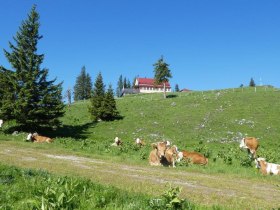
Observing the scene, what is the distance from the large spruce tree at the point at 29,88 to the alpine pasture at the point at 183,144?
7.61 ft

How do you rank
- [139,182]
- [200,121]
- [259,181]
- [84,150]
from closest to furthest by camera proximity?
[139,182] → [259,181] → [84,150] → [200,121]

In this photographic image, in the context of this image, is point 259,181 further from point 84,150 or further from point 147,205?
point 84,150

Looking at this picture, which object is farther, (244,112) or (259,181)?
(244,112)

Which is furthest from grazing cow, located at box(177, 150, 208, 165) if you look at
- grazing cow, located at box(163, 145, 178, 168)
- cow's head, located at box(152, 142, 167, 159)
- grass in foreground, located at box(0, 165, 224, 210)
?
grass in foreground, located at box(0, 165, 224, 210)

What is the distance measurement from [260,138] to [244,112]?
49.7ft

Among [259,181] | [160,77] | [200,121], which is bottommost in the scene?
[259,181]

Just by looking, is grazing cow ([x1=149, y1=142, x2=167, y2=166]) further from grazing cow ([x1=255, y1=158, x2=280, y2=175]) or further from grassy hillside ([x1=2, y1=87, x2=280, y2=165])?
grassy hillside ([x1=2, y1=87, x2=280, y2=165])

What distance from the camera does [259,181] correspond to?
16391 mm

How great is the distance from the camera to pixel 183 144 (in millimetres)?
38844

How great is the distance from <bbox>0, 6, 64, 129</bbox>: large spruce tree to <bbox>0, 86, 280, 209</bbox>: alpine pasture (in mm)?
2318

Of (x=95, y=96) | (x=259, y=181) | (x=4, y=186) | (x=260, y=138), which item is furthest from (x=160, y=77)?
(x=4, y=186)

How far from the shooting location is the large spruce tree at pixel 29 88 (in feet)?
132

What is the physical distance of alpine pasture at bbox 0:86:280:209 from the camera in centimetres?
1227

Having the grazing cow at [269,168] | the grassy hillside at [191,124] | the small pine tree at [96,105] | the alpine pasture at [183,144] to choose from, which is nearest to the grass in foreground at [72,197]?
the alpine pasture at [183,144]
